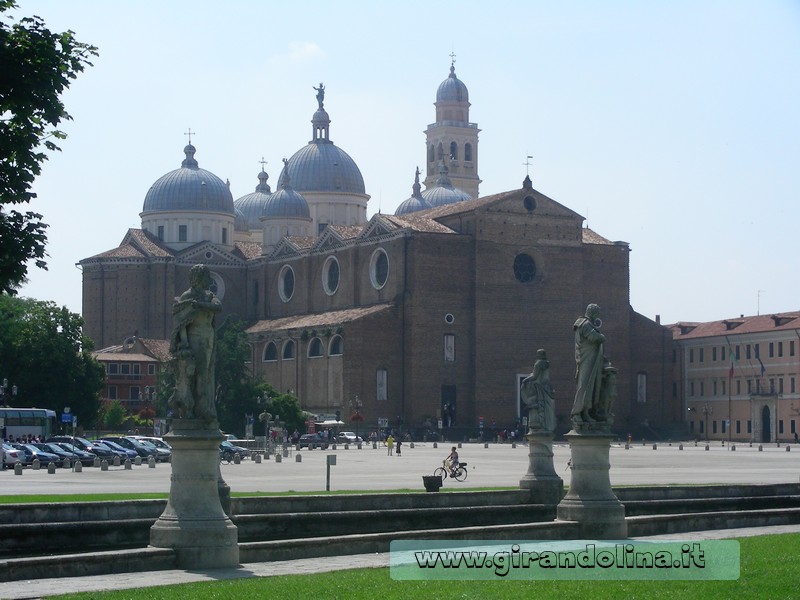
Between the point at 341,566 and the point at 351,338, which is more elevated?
the point at 351,338

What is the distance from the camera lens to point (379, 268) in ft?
328

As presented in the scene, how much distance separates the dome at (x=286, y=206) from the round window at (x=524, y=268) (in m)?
25.0

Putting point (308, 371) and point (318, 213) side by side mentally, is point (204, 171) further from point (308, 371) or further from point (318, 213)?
point (308, 371)

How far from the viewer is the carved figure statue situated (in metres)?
22.1

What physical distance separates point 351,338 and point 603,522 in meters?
73.1

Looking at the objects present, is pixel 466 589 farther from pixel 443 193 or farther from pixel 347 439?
pixel 443 193

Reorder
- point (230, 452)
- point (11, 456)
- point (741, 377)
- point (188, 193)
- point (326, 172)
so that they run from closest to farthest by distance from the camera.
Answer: point (11, 456) < point (230, 452) < point (741, 377) < point (188, 193) < point (326, 172)

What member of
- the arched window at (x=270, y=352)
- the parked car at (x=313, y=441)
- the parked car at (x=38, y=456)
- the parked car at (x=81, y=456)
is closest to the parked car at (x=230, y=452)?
the parked car at (x=81, y=456)

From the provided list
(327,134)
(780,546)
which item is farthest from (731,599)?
(327,134)

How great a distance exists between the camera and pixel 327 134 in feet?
412

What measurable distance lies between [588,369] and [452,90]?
121218 mm

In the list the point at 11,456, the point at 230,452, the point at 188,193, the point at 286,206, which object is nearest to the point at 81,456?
the point at 11,456

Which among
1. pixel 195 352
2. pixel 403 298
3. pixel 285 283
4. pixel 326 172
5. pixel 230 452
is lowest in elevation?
pixel 230 452

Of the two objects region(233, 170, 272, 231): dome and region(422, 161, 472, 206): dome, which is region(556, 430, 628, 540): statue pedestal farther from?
region(233, 170, 272, 231): dome
